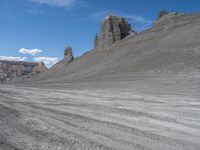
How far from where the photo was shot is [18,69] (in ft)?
513

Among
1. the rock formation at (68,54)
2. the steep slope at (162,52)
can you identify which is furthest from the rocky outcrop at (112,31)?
the rock formation at (68,54)

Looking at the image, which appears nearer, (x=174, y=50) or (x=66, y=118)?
→ (x=66, y=118)

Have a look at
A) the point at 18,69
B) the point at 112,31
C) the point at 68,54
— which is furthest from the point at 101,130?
the point at 18,69

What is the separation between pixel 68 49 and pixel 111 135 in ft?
314

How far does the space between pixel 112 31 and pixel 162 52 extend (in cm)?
3788

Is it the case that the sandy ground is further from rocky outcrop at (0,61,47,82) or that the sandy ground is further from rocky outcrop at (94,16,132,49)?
rocky outcrop at (0,61,47,82)

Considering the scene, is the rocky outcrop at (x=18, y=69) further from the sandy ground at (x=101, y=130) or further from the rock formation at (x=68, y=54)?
the sandy ground at (x=101, y=130)

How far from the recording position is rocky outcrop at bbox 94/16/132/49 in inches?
3162

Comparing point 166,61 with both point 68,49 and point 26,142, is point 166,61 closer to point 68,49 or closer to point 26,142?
point 26,142

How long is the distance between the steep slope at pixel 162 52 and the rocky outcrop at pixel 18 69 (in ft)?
295

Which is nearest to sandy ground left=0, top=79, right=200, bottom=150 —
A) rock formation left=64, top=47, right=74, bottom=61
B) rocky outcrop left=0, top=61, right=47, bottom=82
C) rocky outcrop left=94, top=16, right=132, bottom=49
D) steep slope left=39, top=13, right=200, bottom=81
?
steep slope left=39, top=13, right=200, bottom=81

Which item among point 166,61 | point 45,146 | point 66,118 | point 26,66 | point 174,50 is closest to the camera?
point 45,146

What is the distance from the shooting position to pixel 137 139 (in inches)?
291

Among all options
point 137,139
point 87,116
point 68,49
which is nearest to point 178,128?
point 137,139
